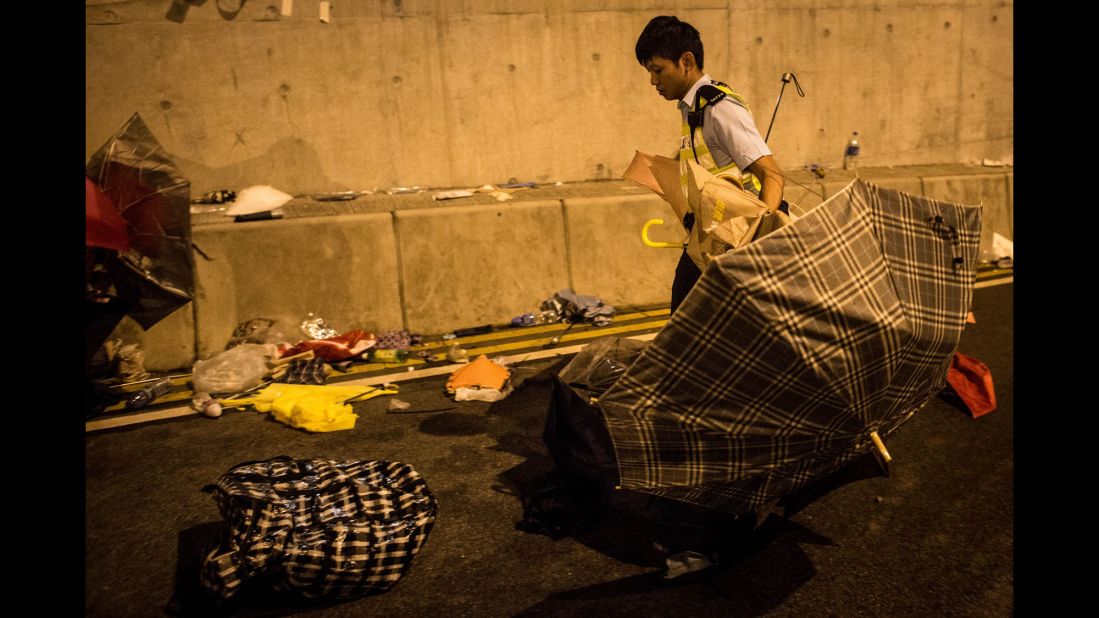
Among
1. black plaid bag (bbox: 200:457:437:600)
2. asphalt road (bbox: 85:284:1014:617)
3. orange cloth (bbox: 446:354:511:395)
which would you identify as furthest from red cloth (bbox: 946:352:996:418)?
black plaid bag (bbox: 200:457:437:600)

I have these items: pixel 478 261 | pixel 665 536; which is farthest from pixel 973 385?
pixel 478 261

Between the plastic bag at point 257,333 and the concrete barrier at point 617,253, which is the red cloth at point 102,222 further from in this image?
the concrete barrier at point 617,253

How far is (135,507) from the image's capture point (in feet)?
15.2

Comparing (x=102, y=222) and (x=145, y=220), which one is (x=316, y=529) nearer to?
(x=102, y=222)

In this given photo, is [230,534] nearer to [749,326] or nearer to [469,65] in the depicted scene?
[749,326]

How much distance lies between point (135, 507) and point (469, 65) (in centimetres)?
661

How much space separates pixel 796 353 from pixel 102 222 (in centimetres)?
397

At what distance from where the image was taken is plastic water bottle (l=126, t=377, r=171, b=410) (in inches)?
245

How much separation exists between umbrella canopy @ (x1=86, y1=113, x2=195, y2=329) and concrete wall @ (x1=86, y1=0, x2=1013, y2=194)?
3726 millimetres

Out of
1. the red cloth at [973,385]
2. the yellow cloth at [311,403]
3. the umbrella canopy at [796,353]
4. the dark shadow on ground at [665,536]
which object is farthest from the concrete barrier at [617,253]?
the umbrella canopy at [796,353]

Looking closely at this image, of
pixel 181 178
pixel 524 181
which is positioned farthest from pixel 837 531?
pixel 524 181

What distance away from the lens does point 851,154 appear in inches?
466

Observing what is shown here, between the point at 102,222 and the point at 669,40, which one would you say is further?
the point at 102,222

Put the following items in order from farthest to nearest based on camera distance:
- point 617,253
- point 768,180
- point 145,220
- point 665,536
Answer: point 617,253 < point 145,220 < point 768,180 < point 665,536
